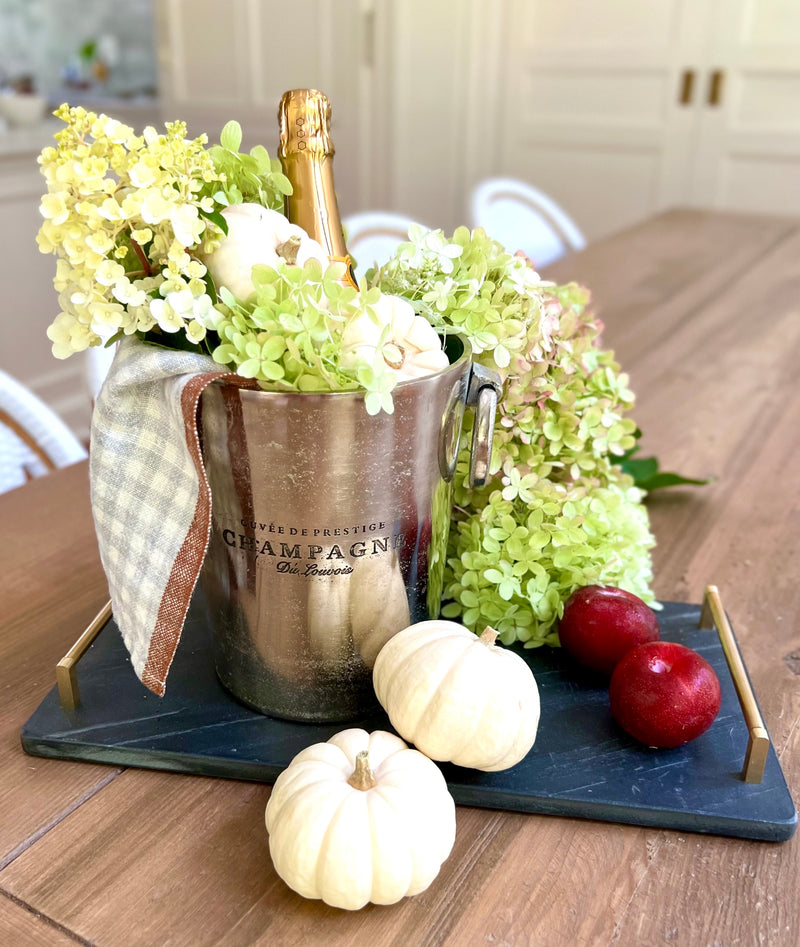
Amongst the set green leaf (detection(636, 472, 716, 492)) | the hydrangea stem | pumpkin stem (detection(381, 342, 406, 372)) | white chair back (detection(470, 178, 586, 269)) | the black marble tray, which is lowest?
white chair back (detection(470, 178, 586, 269))

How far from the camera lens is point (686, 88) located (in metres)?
3.47

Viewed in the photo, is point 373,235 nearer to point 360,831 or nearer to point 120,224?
point 120,224

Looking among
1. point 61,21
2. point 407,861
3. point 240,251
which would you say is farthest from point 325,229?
point 61,21

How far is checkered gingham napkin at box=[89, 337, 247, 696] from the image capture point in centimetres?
46

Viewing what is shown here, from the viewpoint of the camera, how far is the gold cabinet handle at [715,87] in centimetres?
341

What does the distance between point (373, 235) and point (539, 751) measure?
139 centimetres

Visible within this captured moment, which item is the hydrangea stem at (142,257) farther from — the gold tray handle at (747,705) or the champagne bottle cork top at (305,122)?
the gold tray handle at (747,705)

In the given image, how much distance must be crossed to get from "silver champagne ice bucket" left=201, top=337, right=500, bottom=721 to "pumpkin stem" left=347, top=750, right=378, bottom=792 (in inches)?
3.8

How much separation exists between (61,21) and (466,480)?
4.14 m

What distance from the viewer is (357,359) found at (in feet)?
1.43

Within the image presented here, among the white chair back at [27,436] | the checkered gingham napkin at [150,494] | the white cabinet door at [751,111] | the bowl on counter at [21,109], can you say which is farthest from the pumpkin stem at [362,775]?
the white cabinet door at [751,111]

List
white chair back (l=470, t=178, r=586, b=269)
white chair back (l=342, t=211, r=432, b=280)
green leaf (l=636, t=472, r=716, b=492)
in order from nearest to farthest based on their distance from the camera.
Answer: green leaf (l=636, t=472, r=716, b=492) → white chair back (l=342, t=211, r=432, b=280) → white chair back (l=470, t=178, r=586, b=269)

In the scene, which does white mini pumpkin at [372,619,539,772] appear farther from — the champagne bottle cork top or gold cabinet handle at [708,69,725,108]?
gold cabinet handle at [708,69,725,108]

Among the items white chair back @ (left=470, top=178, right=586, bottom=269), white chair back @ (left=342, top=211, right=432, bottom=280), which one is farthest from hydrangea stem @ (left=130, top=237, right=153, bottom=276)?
white chair back @ (left=470, top=178, right=586, bottom=269)
